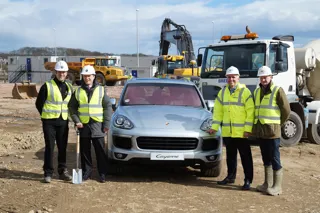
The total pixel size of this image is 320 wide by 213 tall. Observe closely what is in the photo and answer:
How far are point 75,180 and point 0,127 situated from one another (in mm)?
7781

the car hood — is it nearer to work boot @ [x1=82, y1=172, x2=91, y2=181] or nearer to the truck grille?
the truck grille

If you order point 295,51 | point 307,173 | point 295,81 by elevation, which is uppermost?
point 295,51

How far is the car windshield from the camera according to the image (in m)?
8.02

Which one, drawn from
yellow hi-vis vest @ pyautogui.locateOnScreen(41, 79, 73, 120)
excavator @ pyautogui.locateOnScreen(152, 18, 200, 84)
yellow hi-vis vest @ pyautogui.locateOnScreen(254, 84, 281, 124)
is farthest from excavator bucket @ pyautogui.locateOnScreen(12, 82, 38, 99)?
yellow hi-vis vest @ pyautogui.locateOnScreen(254, 84, 281, 124)

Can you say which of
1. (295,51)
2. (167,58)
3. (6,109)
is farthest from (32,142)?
(167,58)

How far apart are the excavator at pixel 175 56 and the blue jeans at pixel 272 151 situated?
17110mm

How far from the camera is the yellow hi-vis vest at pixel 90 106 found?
22.3 ft

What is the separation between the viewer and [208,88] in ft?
37.5

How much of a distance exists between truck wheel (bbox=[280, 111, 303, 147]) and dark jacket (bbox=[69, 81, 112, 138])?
5849mm

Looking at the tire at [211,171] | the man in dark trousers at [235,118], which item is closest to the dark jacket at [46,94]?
the man in dark trousers at [235,118]

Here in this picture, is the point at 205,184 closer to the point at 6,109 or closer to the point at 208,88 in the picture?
the point at 208,88

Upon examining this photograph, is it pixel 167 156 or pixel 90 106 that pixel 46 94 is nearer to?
pixel 90 106

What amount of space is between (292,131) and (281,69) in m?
1.67

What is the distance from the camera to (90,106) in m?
6.79
